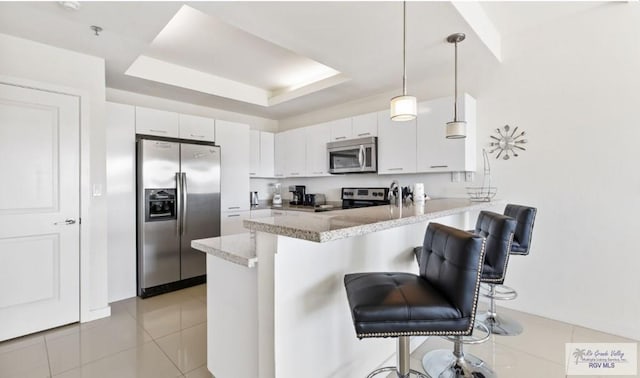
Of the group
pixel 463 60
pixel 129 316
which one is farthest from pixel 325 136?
pixel 129 316

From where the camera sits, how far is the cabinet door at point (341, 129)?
13.1 ft

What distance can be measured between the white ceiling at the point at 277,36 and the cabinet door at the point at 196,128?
36 cm

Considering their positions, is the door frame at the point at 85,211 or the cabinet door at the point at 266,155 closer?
the door frame at the point at 85,211

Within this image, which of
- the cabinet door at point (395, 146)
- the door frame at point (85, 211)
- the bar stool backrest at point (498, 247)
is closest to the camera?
the bar stool backrest at point (498, 247)

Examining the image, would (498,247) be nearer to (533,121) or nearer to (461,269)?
(461,269)

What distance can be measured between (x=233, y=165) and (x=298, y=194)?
1.27 metres

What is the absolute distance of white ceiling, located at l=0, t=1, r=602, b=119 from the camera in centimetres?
208

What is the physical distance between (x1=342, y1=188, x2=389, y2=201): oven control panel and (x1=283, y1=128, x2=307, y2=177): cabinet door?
799 millimetres

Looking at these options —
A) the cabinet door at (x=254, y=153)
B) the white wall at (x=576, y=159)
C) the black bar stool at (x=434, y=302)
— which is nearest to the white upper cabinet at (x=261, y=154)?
the cabinet door at (x=254, y=153)

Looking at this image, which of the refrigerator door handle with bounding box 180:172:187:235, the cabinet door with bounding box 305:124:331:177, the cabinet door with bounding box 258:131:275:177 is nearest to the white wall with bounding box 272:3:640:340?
the cabinet door with bounding box 305:124:331:177

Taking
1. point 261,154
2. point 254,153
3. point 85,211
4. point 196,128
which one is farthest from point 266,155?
point 85,211

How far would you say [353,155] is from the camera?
3.92 metres

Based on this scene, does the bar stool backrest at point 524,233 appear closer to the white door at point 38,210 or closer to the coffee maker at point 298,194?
the coffee maker at point 298,194

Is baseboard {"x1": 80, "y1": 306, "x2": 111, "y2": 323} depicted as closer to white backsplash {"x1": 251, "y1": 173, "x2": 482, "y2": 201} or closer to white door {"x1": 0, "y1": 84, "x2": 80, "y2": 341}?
white door {"x1": 0, "y1": 84, "x2": 80, "y2": 341}
